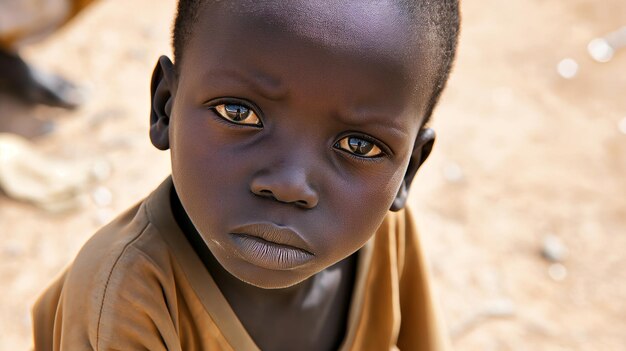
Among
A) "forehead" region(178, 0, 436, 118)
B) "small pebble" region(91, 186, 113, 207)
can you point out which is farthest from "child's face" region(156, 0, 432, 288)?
"small pebble" region(91, 186, 113, 207)

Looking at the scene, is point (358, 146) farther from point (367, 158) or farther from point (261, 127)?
point (261, 127)

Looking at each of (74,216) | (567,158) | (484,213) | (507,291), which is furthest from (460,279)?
(74,216)

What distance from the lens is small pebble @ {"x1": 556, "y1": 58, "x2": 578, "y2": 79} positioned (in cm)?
418

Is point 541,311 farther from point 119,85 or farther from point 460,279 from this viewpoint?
point 119,85

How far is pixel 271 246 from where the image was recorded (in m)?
1.07

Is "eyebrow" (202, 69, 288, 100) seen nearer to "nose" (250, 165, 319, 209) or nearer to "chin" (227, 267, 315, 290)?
"nose" (250, 165, 319, 209)

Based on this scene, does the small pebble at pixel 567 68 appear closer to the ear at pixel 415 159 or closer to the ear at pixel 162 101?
the ear at pixel 415 159

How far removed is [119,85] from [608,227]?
7.46ft

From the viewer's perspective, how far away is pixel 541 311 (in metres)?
2.80

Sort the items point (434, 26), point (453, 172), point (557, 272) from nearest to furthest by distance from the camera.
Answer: point (434, 26)
point (557, 272)
point (453, 172)

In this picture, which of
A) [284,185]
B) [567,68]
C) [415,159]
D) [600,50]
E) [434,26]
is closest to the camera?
[284,185]

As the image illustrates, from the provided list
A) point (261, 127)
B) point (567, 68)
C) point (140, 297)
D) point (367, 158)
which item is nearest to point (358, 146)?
point (367, 158)

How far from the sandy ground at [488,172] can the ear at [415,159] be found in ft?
4.66

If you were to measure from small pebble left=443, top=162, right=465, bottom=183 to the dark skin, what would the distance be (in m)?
2.21
